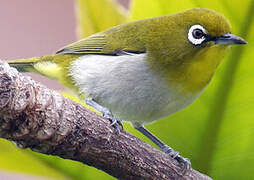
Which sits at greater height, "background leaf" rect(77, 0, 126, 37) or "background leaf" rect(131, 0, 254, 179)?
"background leaf" rect(77, 0, 126, 37)

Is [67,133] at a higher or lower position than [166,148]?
lower

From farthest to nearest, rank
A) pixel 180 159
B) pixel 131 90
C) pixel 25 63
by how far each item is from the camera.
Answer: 1. pixel 25 63
2. pixel 131 90
3. pixel 180 159

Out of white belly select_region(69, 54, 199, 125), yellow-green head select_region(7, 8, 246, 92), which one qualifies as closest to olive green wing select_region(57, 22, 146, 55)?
yellow-green head select_region(7, 8, 246, 92)

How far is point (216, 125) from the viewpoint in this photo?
255 cm

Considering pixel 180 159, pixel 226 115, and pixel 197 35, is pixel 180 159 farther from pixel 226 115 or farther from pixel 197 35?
pixel 197 35

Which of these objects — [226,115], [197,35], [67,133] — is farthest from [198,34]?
[67,133]

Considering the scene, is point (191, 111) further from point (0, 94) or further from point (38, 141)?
point (0, 94)

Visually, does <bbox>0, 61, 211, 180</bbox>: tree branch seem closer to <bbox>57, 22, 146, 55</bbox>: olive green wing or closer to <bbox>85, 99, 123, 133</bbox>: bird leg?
<bbox>85, 99, 123, 133</bbox>: bird leg

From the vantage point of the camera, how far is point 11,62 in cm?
319

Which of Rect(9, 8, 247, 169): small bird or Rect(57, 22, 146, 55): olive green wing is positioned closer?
Rect(9, 8, 247, 169): small bird

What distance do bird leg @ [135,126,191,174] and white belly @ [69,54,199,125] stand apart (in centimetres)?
6

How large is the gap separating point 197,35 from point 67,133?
1.19 meters

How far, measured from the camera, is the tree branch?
1.68m

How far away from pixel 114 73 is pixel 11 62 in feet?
2.95
